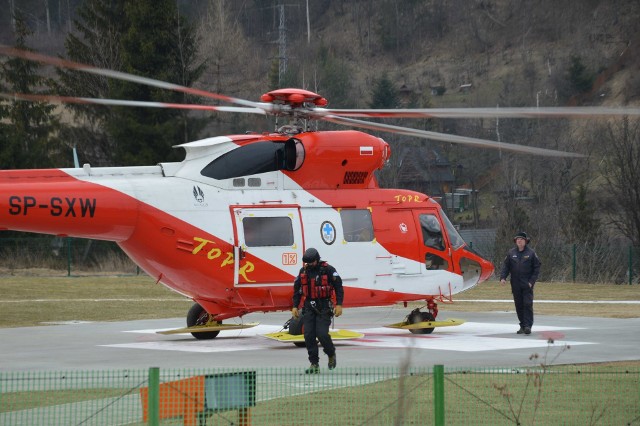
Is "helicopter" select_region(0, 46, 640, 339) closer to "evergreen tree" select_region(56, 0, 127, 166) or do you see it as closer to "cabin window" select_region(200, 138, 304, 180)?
"cabin window" select_region(200, 138, 304, 180)

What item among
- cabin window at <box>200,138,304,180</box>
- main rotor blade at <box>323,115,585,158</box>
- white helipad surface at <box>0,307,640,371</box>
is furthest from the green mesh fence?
cabin window at <box>200,138,304,180</box>

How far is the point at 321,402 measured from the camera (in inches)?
492

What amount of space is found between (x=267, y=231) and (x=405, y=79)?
6791 centimetres

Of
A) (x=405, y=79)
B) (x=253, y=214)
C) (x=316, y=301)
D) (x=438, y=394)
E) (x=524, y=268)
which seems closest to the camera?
(x=438, y=394)

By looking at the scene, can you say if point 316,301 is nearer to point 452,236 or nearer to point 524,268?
point 524,268

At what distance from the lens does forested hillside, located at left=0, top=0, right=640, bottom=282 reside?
52.0m

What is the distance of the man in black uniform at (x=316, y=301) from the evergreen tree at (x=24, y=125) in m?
35.1

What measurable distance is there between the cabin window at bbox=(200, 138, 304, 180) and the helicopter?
0.02 meters

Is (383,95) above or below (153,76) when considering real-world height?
above

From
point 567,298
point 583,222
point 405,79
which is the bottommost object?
point 567,298

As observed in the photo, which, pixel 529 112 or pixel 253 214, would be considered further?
pixel 253 214

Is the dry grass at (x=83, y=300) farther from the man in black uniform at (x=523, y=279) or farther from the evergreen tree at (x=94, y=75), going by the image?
the evergreen tree at (x=94, y=75)

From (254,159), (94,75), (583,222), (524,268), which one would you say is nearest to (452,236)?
(524,268)

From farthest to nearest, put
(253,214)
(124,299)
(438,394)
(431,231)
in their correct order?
(124,299), (431,231), (253,214), (438,394)
